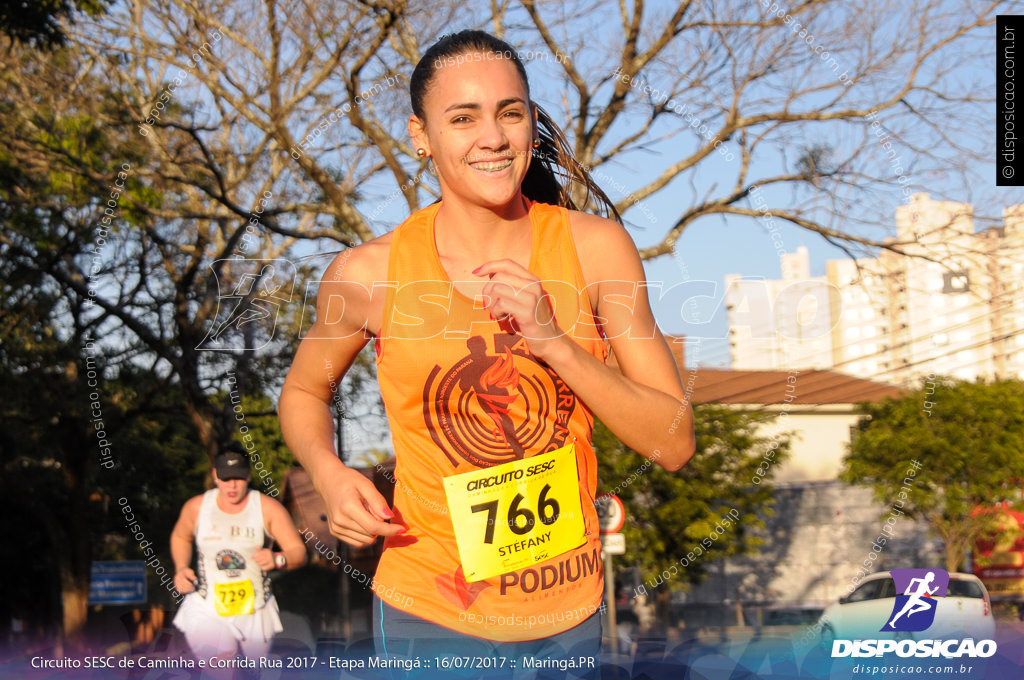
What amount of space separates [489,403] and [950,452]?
17.6m

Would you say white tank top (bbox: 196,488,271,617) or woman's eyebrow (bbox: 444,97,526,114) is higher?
woman's eyebrow (bbox: 444,97,526,114)

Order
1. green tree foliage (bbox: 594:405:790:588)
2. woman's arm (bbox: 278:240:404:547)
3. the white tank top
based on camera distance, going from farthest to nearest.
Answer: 1. green tree foliage (bbox: 594:405:790:588)
2. the white tank top
3. woman's arm (bbox: 278:240:404:547)

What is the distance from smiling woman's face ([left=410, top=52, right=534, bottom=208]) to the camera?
187cm

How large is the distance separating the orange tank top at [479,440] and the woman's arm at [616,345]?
0.05m

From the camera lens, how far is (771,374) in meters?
13.8

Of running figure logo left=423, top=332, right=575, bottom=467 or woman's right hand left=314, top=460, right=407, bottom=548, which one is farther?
running figure logo left=423, top=332, right=575, bottom=467

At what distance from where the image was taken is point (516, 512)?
1866 millimetres

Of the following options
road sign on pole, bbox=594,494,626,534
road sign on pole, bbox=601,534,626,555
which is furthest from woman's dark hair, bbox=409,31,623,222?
road sign on pole, bbox=601,534,626,555

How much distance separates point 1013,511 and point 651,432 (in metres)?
22.4

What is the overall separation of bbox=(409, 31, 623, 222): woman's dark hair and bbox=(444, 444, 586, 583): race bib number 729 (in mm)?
701

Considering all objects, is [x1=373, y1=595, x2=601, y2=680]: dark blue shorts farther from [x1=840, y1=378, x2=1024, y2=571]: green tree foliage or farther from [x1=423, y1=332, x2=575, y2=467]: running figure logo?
[x1=840, y1=378, x2=1024, y2=571]: green tree foliage

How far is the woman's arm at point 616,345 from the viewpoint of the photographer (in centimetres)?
162

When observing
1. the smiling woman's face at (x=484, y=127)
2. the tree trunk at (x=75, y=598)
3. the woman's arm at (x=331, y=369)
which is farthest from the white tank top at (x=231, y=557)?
the tree trunk at (x=75, y=598)

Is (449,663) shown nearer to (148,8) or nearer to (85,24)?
(148,8)
